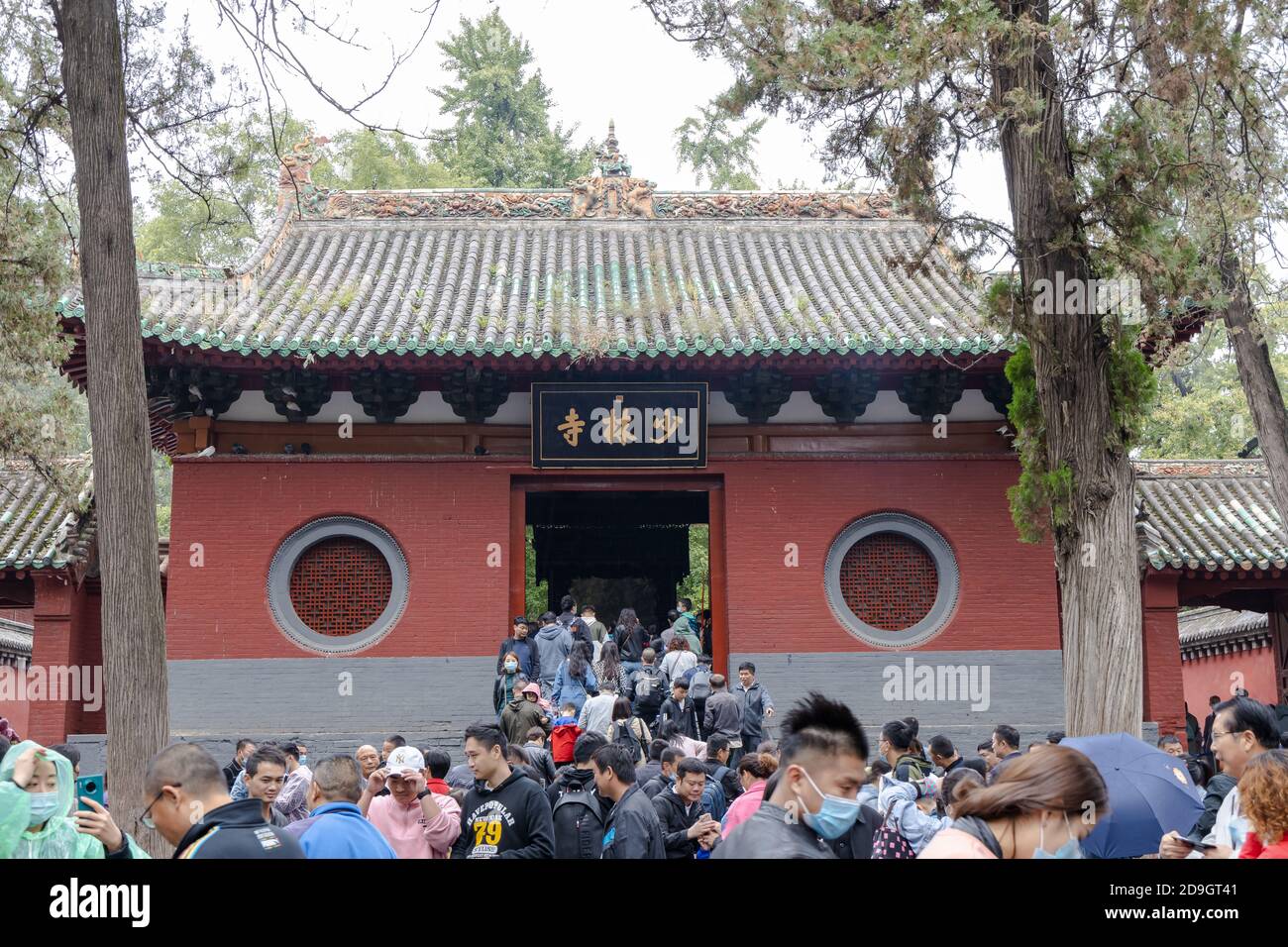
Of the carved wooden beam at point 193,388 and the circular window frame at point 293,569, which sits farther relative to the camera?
the circular window frame at point 293,569

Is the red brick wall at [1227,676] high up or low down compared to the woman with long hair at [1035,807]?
down

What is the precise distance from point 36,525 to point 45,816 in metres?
11.9

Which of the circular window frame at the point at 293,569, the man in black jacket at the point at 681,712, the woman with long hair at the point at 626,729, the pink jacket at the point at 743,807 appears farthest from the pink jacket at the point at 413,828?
the circular window frame at the point at 293,569

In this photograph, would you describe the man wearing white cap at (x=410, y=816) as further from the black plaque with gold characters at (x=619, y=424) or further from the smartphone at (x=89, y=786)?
the black plaque with gold characters at (x=619, y=424)

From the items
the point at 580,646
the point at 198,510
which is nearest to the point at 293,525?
the point at 198,510

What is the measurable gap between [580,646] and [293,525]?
3.62m

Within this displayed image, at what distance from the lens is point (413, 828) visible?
5.77 metres

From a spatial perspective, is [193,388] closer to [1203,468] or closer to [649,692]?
[649,692]

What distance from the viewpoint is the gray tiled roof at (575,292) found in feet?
40.2

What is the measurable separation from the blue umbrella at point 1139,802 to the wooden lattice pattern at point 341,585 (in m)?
9.39

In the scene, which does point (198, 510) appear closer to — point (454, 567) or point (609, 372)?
point (454, 567)

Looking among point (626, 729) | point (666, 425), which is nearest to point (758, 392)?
point (666, 425)

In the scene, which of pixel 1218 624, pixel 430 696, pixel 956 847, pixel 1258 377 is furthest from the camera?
pixel 1218 624

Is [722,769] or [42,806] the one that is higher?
[42,806]
